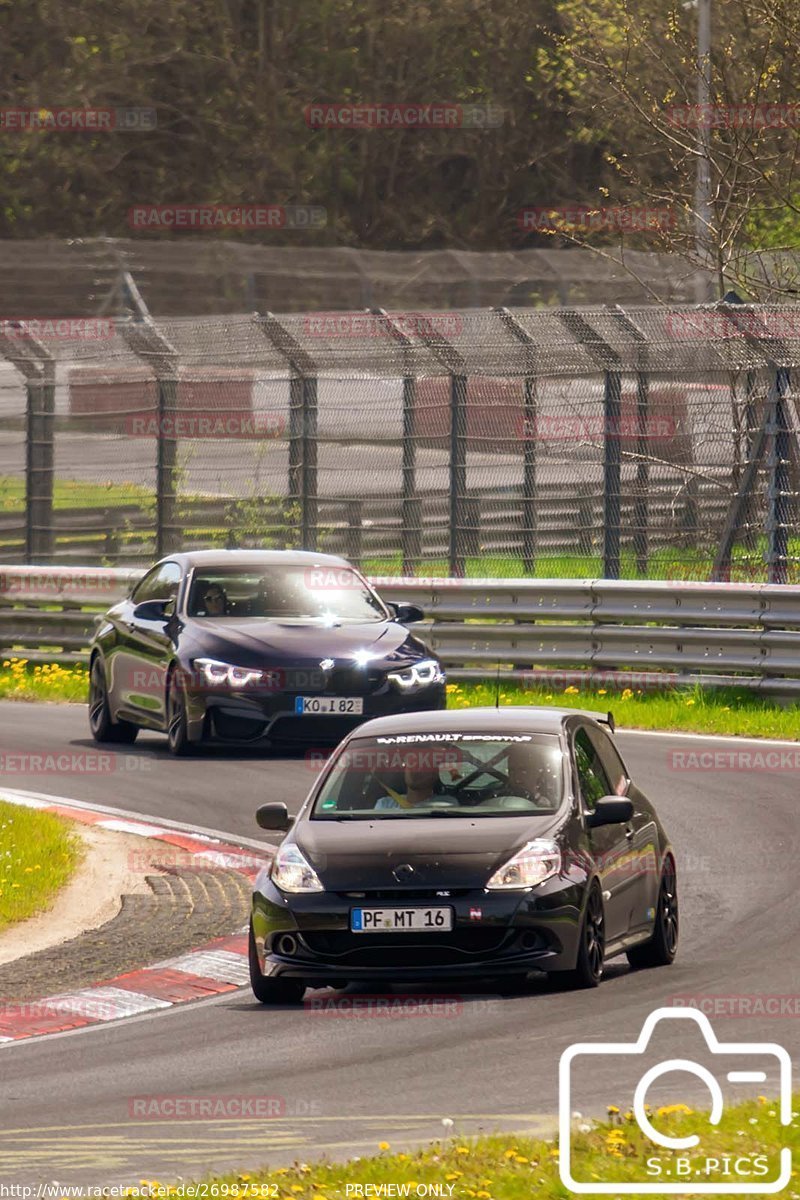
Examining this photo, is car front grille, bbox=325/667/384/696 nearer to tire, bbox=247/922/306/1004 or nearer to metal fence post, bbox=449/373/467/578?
metal fence post, bbox=449/373/467/578

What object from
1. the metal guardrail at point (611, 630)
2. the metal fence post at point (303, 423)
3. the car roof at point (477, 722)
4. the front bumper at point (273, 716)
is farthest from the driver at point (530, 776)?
the metal fence post at point (303, 423)

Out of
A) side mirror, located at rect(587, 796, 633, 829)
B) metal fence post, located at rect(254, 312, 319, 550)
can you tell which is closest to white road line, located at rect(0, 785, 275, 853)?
side mirror, located at rect(587, 796, 633, 829)

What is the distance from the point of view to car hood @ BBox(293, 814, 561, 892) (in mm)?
10023

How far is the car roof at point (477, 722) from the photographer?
11.0m

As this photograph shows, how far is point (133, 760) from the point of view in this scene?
59.8ft

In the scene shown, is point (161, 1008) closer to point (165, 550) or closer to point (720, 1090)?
point (720, 1090)

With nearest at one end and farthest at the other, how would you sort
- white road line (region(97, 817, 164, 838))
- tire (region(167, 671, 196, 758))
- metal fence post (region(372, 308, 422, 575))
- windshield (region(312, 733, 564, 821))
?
windshield (region(312, 733, 564, 821)) < white road line (region(97, 817, 164, 838)) < tire (region(167, 671, 196, 758)) < metal fence post (region(372, 308, 422, 575))

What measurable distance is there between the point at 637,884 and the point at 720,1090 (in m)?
2.79

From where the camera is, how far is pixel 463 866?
10055 mm

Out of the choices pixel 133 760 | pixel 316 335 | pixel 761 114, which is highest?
pixel 761 114

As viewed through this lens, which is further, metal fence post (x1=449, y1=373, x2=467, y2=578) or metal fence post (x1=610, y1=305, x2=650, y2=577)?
metal fence post (x1=449, y1=373, x2=467, y2=578)

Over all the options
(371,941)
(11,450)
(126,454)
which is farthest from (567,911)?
(11,450)

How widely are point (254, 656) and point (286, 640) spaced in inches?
11.7

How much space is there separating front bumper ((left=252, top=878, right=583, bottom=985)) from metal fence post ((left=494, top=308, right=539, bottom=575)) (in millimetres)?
13364
